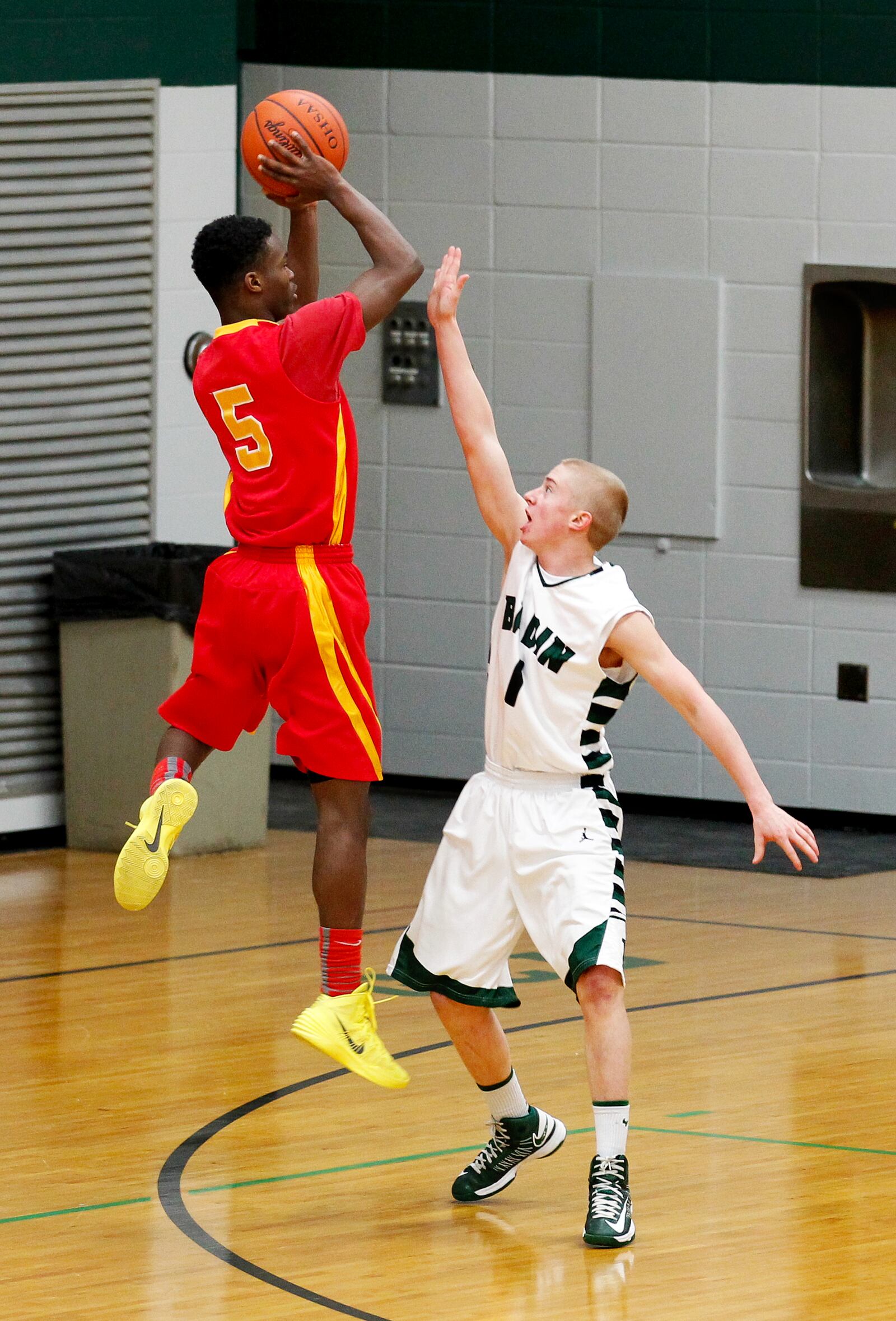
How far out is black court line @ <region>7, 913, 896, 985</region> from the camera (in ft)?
22.3

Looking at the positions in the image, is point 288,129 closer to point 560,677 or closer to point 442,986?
point 560,677

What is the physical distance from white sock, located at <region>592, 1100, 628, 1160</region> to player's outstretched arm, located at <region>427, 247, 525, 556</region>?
1.09 metres

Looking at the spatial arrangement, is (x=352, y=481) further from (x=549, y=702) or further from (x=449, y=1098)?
(x=449, y=1098)

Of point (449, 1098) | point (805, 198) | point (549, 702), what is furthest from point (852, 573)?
point (549, 702)

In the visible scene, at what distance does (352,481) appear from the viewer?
517 cm

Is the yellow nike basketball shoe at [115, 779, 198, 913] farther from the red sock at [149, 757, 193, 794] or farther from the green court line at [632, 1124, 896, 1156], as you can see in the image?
the green court line at [632, 1124, 896, 1156]

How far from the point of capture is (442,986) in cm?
443

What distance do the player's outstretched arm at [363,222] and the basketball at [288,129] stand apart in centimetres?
4

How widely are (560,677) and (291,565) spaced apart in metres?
0.99

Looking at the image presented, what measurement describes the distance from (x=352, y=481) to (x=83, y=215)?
4046 mm

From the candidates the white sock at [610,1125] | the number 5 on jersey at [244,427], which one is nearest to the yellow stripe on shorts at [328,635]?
the number 5 on jersey at [244,427]

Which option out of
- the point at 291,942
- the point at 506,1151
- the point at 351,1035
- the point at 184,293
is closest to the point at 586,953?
the point at 506,1151

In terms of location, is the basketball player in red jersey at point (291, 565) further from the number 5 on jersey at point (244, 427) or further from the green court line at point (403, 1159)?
the green court line at point (403, 1159)

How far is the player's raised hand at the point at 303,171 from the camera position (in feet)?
16.2
